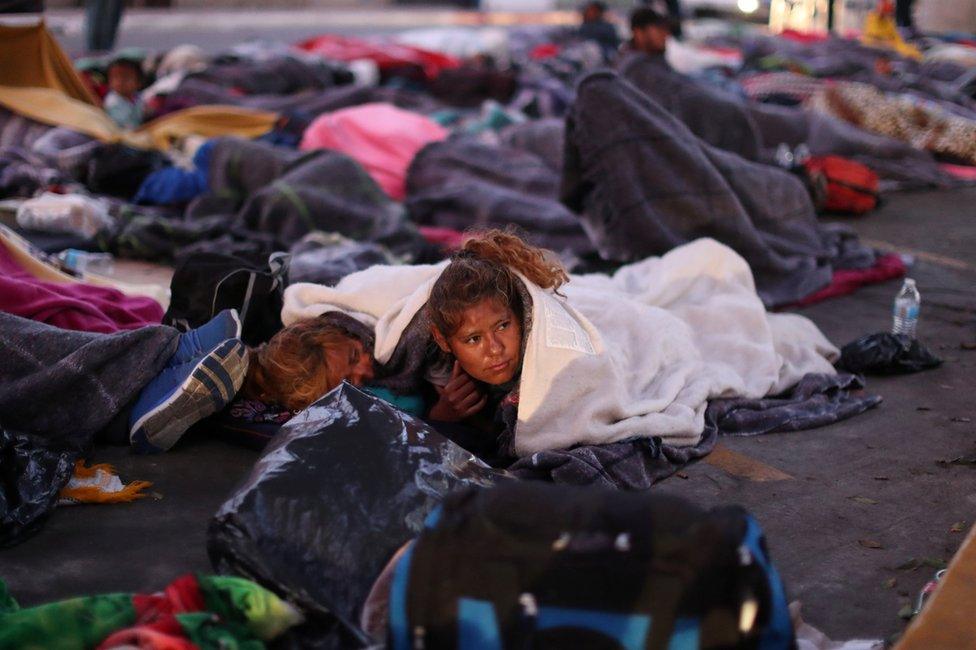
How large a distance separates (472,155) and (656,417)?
322 centimetres

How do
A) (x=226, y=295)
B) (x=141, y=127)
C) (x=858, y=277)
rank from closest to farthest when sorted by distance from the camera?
(x=226, y=295), (x=858, y=277), (x=141, y=127)

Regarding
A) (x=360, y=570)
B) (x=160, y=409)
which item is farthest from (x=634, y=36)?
(x=360, y=570)

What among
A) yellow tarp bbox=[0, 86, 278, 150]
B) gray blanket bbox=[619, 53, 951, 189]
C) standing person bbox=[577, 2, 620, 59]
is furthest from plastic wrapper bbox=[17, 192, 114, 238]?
standing person bbox=[577, 2, 620, 59]

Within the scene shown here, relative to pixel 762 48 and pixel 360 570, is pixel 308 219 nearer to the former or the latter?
pixel 360 570

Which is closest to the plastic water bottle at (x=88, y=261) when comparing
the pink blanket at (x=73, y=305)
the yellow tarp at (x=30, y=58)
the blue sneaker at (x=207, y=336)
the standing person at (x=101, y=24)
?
the pink blanket at (x=73, y=305)

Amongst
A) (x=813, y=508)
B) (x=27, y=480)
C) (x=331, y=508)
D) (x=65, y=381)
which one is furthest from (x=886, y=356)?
(x=27, y=480)

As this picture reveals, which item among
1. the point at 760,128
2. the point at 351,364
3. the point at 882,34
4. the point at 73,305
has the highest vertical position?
the point at 73,305

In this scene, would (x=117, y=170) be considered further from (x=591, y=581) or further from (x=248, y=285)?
(x=591, y=581)

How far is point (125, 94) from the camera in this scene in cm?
769

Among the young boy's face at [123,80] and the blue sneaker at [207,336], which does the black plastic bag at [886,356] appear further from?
the young boy's face at [123,80]

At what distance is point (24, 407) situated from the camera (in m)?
3.04

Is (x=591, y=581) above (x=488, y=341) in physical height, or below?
above

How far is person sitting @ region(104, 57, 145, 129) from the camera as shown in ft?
23.9

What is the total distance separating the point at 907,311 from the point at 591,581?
111 inches
